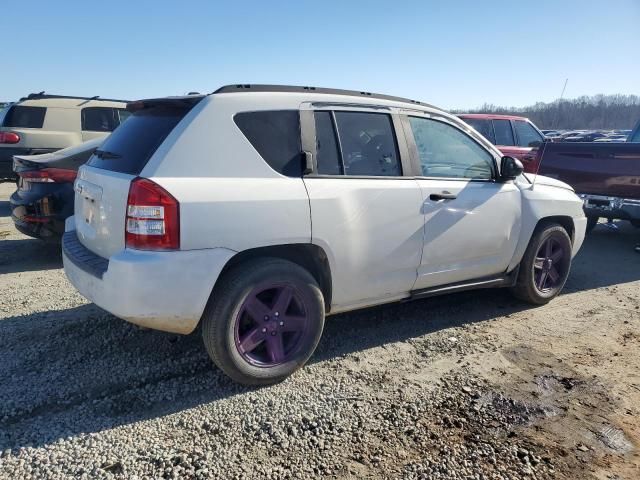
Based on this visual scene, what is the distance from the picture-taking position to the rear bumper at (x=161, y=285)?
276 cm

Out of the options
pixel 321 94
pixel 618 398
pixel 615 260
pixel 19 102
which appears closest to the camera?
pixel 618 398

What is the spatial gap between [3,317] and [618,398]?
186 inches

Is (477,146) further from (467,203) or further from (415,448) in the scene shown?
(415,448)

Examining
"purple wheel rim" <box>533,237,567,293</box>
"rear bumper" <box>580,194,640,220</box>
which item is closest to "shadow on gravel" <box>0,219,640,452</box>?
"purple wheel rim" <box>533,237,567,293</box>

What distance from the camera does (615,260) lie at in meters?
6.85

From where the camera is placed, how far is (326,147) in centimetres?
340

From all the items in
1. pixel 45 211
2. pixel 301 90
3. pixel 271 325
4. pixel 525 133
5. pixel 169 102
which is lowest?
pixel 271 325

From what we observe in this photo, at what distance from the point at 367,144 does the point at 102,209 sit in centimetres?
187

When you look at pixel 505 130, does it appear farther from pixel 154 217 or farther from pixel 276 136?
pixel 154 217

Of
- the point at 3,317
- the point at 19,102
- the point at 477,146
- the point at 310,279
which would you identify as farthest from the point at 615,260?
the point at 19,102

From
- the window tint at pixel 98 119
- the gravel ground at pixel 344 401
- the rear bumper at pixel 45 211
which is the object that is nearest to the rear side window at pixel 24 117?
the window tint at pixel 98 119

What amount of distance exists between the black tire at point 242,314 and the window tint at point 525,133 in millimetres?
8908

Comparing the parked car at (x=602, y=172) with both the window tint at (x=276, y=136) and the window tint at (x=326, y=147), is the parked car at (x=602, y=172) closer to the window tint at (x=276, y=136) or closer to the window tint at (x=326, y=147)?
the window tint at (x=326, y=147)

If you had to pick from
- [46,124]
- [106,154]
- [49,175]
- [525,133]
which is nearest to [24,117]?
[46,124]
